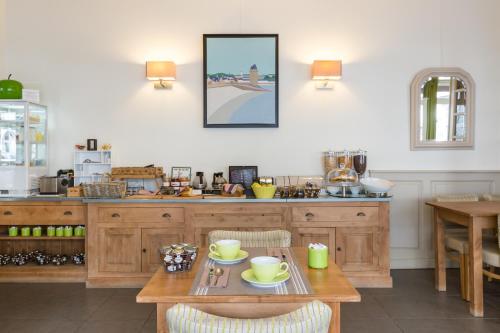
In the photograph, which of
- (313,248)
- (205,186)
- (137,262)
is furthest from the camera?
(205,186)

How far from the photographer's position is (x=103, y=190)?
13.4ft

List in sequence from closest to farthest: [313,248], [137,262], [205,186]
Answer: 1. [313,248]
2. [137,262]
3. [205,186]

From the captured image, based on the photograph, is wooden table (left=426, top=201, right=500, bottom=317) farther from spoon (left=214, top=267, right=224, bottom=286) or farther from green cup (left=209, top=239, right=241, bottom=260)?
spoon (left=214, top=267, right=224, bottom=286)

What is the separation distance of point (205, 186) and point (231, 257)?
251cm

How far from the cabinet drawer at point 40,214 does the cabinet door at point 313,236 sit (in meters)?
2.30

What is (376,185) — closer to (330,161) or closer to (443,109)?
(330,161)

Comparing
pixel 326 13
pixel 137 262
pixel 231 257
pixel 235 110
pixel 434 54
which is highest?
pixel 326 13

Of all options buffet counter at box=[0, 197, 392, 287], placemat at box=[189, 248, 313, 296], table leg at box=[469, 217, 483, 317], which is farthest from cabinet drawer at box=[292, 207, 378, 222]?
placemat at box=[189, 248, 313, 296]

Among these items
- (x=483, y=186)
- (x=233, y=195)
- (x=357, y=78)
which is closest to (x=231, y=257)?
(x=233, y=195)

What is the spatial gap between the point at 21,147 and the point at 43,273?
142 cm

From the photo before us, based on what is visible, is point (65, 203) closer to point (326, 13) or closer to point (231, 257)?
point (231, 257)

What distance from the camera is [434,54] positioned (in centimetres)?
478

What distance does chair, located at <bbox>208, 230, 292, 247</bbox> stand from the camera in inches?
103

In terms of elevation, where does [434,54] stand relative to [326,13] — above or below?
below
